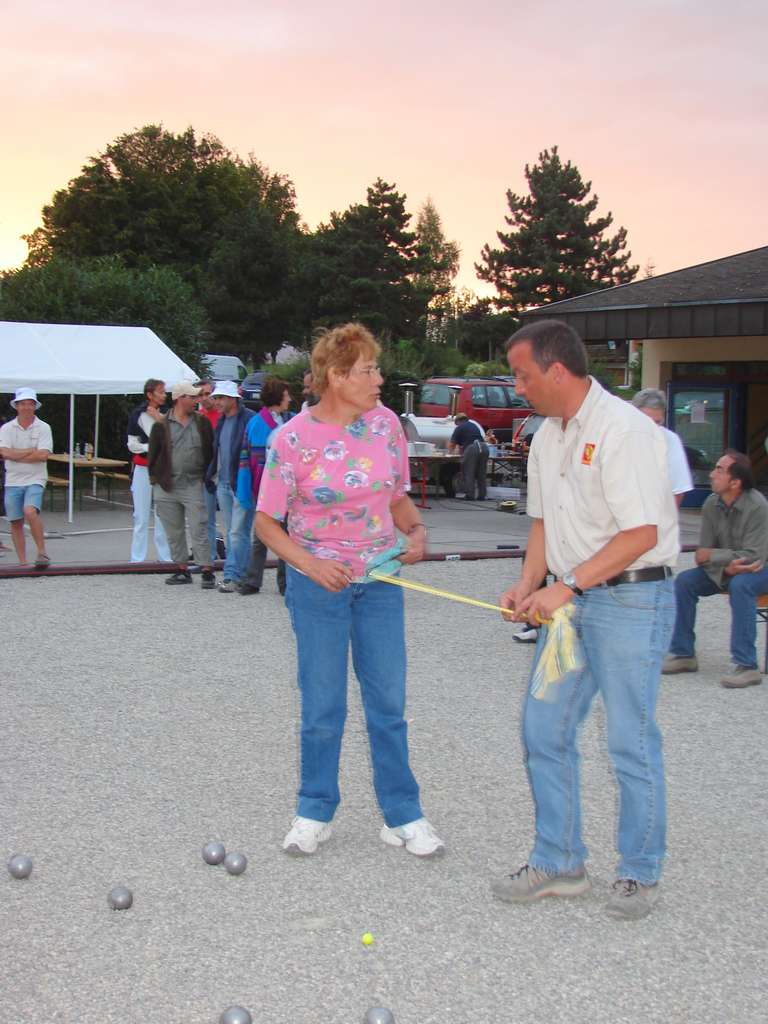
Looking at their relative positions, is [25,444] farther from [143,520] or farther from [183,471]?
[183,471]

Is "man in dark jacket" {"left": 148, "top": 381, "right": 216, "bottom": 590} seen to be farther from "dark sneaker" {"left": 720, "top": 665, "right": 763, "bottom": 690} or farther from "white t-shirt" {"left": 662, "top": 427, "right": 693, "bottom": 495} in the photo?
"dark sneaker" {"left": 720, "top": 665, "right": 763, "bottom": 690}

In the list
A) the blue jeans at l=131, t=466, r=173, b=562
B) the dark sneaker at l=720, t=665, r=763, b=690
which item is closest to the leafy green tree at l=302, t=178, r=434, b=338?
the blue jeans at l=131, t=466, r=173, b=562

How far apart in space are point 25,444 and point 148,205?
57146 millimetres

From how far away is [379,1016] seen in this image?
3.36m

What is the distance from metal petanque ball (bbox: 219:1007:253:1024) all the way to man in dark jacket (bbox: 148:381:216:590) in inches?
321

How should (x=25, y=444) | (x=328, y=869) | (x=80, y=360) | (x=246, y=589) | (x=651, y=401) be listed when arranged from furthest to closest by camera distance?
1. (x=80, y=360)
2. (x=25, y=444)
3. (x=246, y=589)
4. (x=651, y=401)
5. (x=328, y=869)

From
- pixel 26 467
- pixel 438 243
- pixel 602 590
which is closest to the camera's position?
pixel 602 590

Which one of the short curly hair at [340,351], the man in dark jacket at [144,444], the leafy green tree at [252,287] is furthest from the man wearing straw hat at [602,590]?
the leafy green tree at [252,287]

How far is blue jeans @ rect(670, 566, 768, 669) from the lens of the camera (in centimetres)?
794

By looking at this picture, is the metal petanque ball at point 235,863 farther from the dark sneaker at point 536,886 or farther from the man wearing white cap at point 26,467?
the man wearing white cap at point 26,467

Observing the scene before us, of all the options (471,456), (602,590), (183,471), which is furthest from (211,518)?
(471,456)

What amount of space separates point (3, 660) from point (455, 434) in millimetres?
14273

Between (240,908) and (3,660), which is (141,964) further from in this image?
(3,660)

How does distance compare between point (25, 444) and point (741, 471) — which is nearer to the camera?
point (741, 471)
